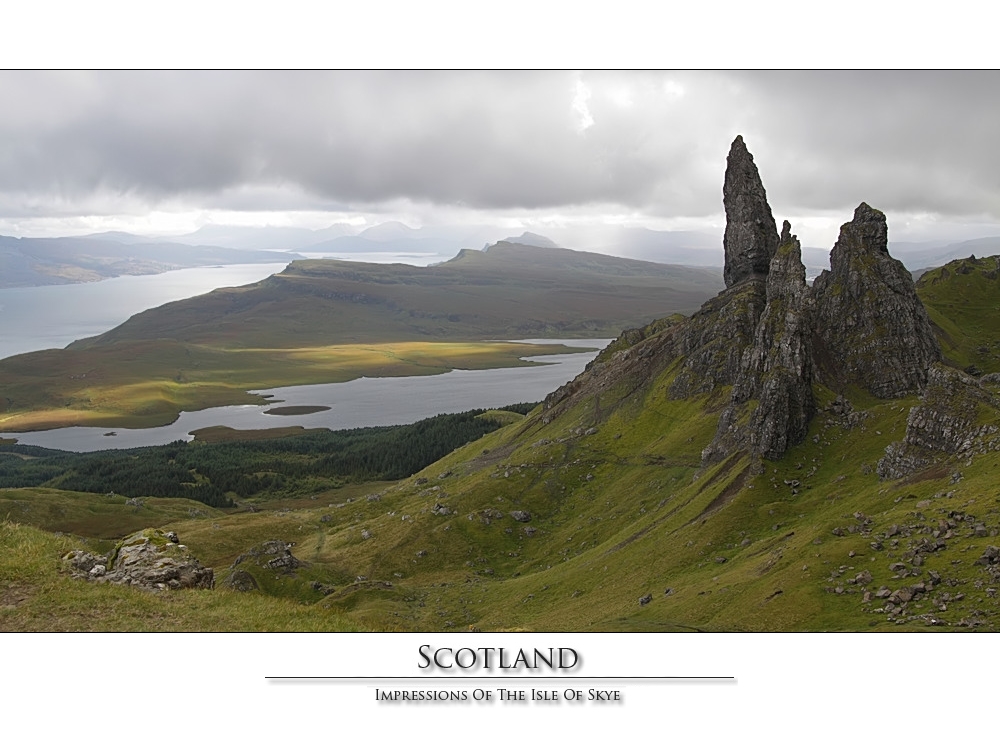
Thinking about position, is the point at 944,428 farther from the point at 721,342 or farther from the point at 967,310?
the point at 967,310

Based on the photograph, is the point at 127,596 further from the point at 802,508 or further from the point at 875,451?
the point at 875,451

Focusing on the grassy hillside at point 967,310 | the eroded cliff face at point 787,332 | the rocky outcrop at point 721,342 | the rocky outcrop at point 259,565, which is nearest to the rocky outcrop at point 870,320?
the eroded cliff face at point 787,332

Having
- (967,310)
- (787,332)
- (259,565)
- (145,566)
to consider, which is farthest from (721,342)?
(145,566)

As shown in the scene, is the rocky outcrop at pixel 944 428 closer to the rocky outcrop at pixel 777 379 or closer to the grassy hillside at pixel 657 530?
the grassy hillside at pixel 657 530

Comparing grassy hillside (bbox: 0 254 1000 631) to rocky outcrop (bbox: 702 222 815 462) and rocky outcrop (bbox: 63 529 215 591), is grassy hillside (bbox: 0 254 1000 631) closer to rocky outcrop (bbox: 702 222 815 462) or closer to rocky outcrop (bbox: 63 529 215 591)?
rocky outcrop (bbox: 63 529 215 591)

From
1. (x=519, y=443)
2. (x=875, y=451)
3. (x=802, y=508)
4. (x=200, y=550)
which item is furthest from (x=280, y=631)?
(x=519, y=443)
